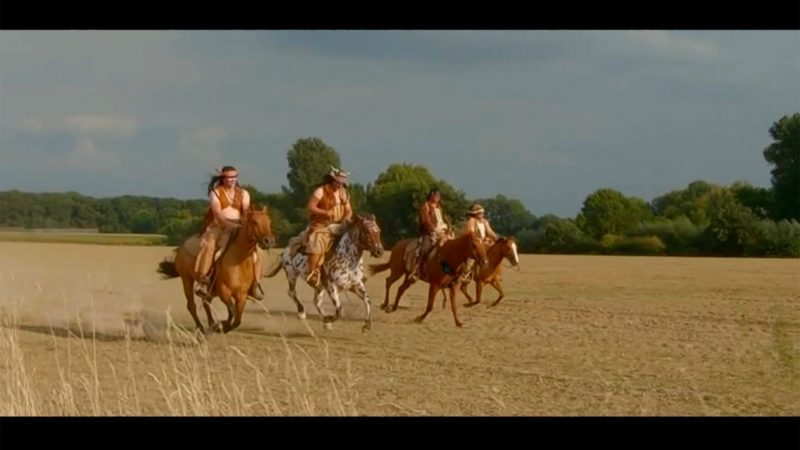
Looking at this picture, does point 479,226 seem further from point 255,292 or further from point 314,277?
point 255,292

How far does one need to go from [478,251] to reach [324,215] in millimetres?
2209

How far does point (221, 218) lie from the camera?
12.1 meters

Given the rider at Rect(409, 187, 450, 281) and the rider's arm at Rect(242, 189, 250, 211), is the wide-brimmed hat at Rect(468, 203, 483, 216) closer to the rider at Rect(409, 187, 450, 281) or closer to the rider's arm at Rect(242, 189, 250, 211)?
the rider at Rect(409, 187, 450, 281)

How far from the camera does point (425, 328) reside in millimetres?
15000

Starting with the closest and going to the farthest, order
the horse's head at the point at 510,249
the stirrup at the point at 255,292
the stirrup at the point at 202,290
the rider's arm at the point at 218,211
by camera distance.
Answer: the rider's arm at the point at 218,211, the stirrup at the point at 202,290, the stirrup at the point at 255,292, the horse's head at the point at 510,249

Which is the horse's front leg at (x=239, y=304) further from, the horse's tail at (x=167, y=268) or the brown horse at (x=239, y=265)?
the horse's tail at (x=167, y=268)

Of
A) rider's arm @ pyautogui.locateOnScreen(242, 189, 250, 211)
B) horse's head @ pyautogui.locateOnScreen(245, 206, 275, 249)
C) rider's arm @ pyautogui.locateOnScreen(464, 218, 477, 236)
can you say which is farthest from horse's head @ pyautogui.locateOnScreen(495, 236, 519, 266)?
horse's head @ pyautogui.locateOnScreen(245, 206, 275, 249)

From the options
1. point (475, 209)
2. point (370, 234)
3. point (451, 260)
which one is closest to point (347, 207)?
point (370, 234)

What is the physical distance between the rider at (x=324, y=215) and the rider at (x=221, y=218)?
1395 mm

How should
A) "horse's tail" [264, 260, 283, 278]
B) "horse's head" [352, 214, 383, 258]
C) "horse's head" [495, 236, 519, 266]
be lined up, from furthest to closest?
"horse's head" [495, 236, 519, 266], "horse's tail" [264, 260, 283, 278], "horse's head" [352, 214, 383, 258]

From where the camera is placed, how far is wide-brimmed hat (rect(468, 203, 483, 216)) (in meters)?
15.8

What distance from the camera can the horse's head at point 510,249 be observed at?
1529cm

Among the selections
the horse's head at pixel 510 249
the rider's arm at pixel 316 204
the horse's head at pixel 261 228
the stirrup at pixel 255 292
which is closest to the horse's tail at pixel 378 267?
the horse's head at pixel 510 249

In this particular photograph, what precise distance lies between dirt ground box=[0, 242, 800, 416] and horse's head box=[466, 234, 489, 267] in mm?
1043
